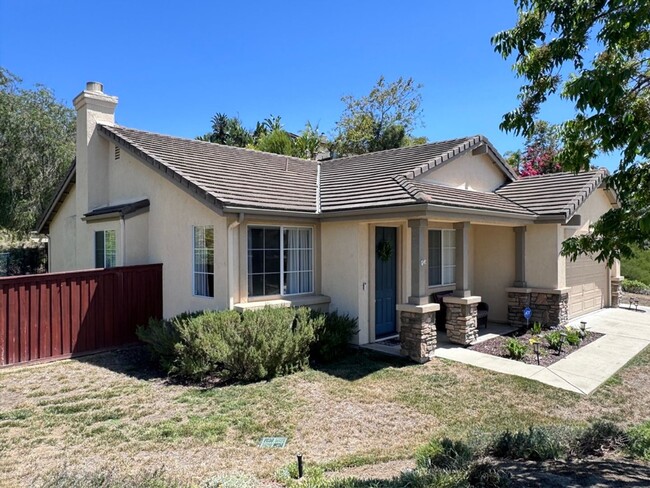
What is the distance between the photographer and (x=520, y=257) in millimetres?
13242

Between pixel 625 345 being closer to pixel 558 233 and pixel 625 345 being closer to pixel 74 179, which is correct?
pixel 558 233

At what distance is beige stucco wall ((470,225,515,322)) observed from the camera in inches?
536

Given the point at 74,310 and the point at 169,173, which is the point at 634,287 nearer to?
the point at 169,173

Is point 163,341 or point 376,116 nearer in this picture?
point 163,341

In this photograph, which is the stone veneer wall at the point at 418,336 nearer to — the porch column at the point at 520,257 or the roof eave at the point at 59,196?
the porch column at the point at 520,257

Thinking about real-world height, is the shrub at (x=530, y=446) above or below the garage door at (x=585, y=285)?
below

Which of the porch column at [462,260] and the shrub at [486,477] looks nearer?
the shrub at [486,477]

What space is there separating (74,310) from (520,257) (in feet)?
40.8

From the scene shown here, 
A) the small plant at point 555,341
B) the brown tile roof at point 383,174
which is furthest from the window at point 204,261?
the small plant at point 555,341

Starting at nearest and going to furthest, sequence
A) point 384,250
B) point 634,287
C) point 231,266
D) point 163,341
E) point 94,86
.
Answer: point 163,341 < point 231,266 < point 384,250 < point 94,86 < point 634,287

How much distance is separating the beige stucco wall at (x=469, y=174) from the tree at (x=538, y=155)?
12.8 m

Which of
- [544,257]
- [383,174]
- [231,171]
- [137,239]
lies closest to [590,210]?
[544,257]

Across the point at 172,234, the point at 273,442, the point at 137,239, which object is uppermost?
the point at 172,234

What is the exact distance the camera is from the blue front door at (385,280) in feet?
37.8
